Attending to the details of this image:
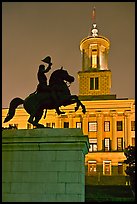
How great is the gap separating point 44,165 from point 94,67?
236 ft

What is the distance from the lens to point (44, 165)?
16.4 metres

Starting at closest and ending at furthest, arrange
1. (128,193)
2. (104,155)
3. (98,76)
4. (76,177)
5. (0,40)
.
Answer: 1. (76,177)
2. (0,40)
3. (128,193)
4. (104,155)
5. (98,76)

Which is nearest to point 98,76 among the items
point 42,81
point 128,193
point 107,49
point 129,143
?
point 107,49

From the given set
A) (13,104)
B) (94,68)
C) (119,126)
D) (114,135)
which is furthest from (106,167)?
(13,104)

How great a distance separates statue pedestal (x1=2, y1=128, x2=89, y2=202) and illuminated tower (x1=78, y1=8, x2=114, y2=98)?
6729cm

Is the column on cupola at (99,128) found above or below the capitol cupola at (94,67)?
below

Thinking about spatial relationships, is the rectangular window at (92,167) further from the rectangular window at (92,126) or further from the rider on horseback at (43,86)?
the rider on horseback at (43,86)

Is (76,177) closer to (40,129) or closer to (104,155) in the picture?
(40,129)

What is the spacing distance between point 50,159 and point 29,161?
2.31 feet

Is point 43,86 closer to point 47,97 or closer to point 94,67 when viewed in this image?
point 47,97

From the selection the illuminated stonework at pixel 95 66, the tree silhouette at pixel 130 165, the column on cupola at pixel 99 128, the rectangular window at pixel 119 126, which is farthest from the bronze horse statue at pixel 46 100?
the illuminated stonework at pixel 95 66

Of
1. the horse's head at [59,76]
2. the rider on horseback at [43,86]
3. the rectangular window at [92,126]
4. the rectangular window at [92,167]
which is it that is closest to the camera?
the rider on horseback at [43,86]

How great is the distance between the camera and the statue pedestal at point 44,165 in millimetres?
16109

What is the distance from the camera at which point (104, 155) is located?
75.7 meters
